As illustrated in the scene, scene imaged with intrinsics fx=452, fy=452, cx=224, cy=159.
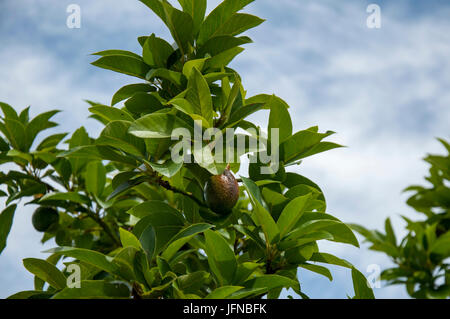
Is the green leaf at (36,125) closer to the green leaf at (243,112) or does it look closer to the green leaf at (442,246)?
the green leaf at (243,112)

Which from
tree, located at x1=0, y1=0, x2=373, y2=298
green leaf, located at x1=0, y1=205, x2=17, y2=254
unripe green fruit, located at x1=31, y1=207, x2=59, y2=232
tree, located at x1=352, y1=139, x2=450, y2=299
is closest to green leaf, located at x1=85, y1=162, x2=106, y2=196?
unripe green fruit, located at x1=31, y1=207, x2=59, y2=232

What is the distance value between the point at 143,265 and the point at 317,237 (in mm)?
492

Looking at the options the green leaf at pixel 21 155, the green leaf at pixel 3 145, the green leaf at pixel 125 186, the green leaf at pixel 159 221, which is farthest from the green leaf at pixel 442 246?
the green leaf at pixel 3 145

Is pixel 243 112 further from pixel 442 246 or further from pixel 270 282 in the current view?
A: pixel 442 246

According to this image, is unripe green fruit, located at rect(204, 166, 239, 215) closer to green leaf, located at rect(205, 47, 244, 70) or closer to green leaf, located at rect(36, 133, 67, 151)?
green leaf, located at rect(205, 47, 244, 70)

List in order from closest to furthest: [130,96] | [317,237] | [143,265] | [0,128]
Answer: [143,265] → [317,237] → [130,96] → [0,128]

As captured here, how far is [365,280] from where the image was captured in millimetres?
1448

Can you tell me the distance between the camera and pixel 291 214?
130 centimetres

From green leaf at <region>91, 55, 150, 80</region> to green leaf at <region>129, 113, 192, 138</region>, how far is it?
1.00ft

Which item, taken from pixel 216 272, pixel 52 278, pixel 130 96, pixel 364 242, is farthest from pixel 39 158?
pixel 364 242

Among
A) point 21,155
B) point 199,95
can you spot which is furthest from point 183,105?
point 21,155

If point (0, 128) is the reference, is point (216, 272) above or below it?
below

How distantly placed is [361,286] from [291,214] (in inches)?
15.1

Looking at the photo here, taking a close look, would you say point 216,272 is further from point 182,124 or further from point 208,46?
point 208,46
